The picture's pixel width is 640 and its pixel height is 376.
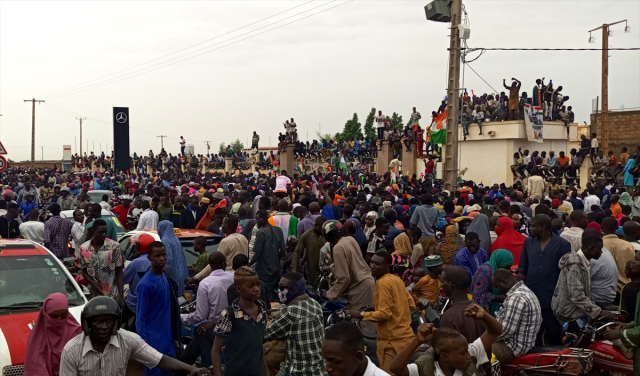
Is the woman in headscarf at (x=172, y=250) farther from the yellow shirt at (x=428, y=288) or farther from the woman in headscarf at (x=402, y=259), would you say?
the yellow shirt at (x=428, y=288)

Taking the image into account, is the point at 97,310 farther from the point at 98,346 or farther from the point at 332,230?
the point at 332,230

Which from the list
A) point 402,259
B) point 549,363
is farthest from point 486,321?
point 402,259

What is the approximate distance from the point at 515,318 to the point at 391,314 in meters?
1.08

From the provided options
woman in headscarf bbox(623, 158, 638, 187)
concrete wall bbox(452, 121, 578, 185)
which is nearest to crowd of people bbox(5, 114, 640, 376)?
woman in headscarf bbox(623, 158, 638, 187)

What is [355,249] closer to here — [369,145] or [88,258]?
[88,258]

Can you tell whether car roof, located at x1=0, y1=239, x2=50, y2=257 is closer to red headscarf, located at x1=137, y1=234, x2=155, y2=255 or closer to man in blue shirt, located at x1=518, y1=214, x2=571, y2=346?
red headscarf, located at x1=137, y1=234, x2=155, y2=255

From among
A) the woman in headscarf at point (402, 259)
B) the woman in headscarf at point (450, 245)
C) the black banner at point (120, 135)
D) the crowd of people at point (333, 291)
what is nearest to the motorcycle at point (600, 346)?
the crowd of people at point (333, 291)

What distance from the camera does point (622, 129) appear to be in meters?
43.3

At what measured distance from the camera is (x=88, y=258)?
26.0 feet

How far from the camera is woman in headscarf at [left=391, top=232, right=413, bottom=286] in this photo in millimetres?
8750

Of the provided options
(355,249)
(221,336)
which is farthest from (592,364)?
(221,336)

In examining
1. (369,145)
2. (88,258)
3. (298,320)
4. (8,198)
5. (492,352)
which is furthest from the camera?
(369,145)

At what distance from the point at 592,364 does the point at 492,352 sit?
110 centimetres

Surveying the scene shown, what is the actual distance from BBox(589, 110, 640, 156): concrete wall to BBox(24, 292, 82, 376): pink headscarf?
1664 inches
